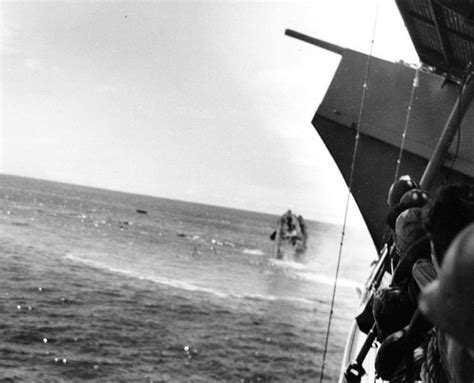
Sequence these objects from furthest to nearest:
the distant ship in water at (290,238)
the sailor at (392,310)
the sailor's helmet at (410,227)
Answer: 1. the distant ship in water at (290,238)
2. the sailor's helmet at (410,227)
3. the sailor at (392,310)

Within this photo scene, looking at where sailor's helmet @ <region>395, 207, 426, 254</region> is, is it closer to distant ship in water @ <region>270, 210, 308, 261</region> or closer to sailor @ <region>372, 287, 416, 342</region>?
sailor @ <region>372, 287, 416, 342</region>

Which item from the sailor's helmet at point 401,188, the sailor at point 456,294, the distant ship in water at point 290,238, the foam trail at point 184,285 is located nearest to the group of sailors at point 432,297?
the sailor at point 456,294

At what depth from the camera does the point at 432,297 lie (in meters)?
1.61

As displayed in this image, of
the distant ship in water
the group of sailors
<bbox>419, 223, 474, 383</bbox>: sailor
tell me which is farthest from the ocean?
<bbox>419, 223, 474, 383</bbox>: sailor

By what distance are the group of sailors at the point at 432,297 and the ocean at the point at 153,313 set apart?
82.8 feet

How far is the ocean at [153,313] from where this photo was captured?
99.5 ft

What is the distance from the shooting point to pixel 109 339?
35.2 meters

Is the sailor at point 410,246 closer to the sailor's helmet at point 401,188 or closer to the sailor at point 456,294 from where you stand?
the sailor's helmet at point 401,188

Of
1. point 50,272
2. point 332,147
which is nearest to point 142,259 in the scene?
point 50,272

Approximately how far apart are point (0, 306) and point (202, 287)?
25850mm

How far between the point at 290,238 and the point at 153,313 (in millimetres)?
67464

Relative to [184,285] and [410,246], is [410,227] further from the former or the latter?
[184,285]

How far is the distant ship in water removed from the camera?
108 m

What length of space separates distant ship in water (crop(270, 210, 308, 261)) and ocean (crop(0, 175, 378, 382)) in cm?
1617
